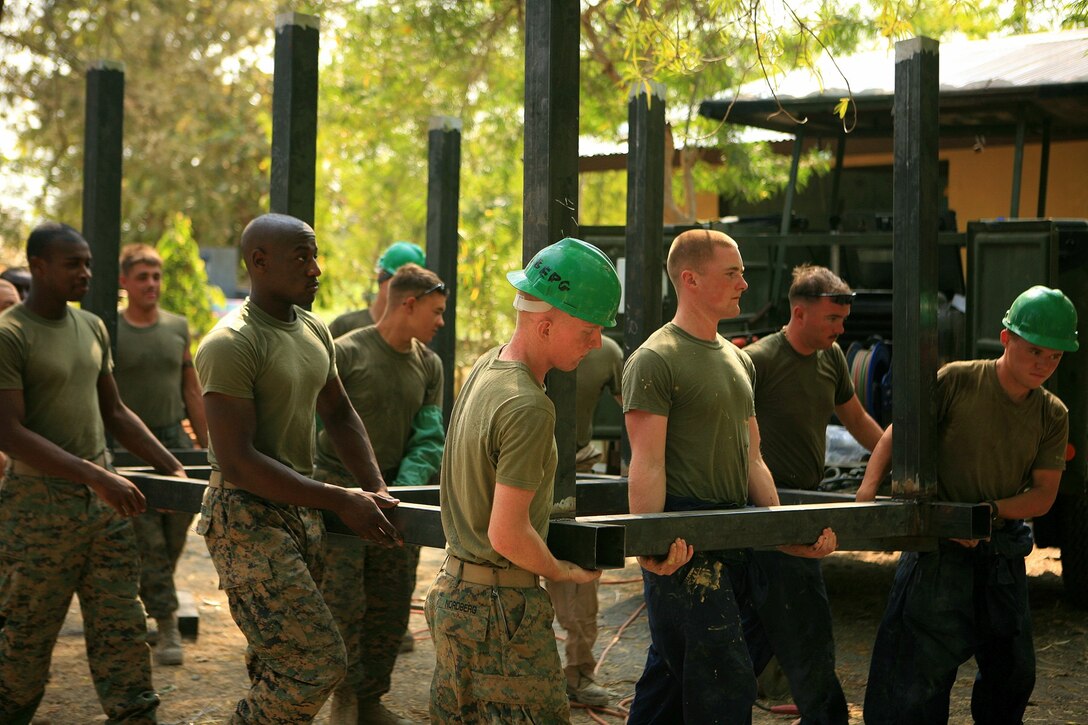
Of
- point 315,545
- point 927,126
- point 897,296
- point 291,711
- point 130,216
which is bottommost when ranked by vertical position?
point 291,711

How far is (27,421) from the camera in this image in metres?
Result: 5.11

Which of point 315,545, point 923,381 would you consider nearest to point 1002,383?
point 923,381

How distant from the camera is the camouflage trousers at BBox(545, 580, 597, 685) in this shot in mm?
6160

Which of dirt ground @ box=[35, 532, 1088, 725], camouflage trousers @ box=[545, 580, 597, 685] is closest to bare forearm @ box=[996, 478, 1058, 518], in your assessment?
dirt ground @ box=[35, 532, 1088, 725]

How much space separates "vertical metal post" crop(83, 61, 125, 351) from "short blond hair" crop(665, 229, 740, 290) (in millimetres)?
2912

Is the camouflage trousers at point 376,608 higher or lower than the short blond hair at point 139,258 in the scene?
lower

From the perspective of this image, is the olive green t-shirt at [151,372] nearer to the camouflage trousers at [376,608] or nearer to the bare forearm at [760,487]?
the camouflage trousers at [376,608]

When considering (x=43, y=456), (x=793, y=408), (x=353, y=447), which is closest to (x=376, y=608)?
(x=353, y=447)

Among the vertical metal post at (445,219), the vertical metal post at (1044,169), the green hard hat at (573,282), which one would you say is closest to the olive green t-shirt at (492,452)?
the green hard hat at (573,282)

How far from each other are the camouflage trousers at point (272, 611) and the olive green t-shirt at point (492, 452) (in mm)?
793

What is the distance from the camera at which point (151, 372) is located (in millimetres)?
7230

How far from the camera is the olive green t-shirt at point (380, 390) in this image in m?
5.82

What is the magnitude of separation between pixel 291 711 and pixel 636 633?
360cm

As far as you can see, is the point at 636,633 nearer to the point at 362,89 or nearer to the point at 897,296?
the point at 897,296
